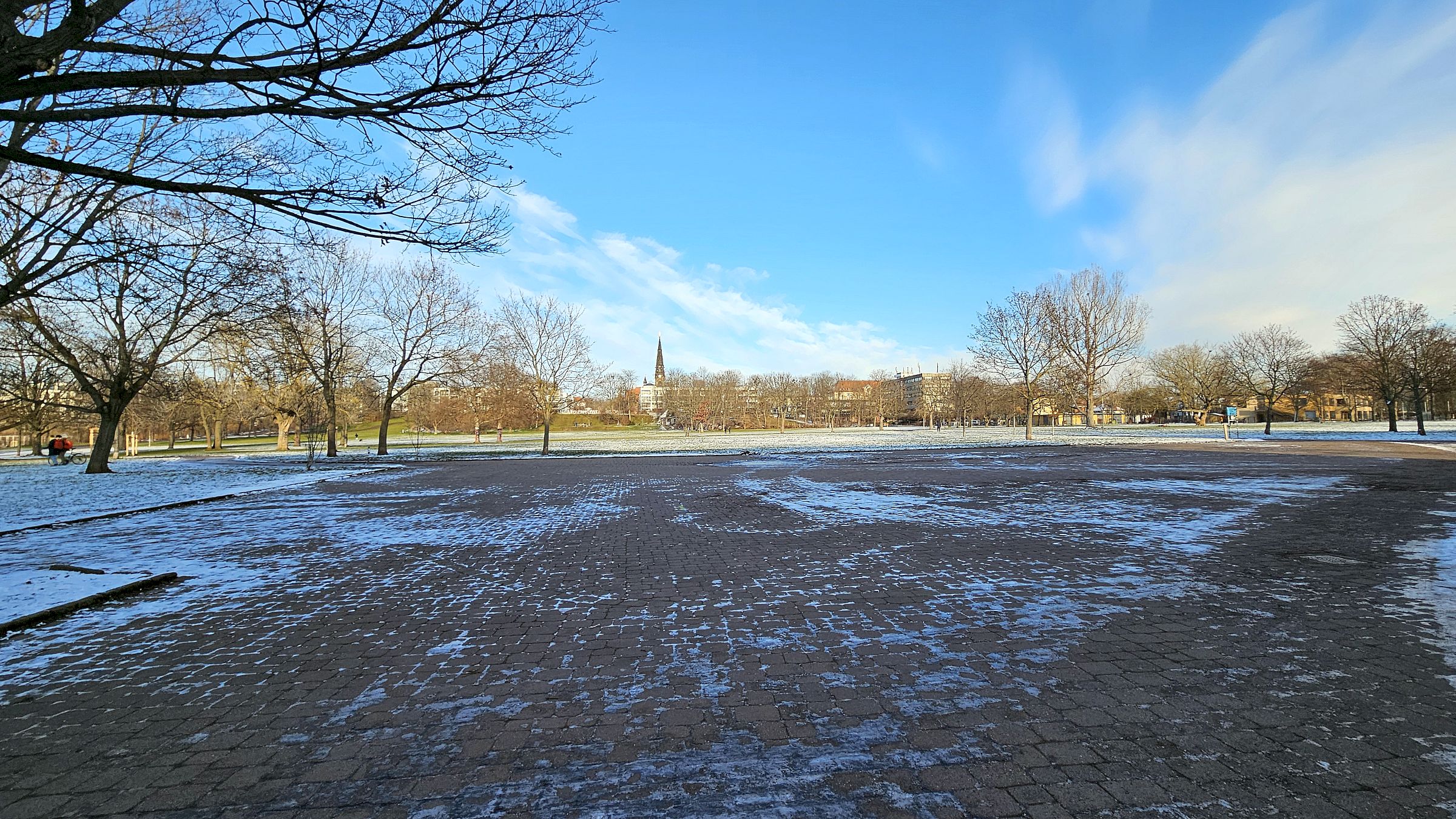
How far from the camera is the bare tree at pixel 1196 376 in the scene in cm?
5678

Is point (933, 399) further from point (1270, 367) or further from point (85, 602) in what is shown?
point (85, 602)

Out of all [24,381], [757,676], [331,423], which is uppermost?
[24,381]

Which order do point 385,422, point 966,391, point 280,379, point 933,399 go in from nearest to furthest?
point 385,422 → point 280,379 → point 966,391 → point 933,399

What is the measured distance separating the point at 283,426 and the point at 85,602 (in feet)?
137

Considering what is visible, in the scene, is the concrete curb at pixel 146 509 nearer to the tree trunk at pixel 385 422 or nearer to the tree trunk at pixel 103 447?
the tree trunk at pixel 103 447

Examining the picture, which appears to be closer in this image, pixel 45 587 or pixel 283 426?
pixel 45 587

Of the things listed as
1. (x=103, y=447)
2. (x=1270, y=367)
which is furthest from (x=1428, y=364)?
(x=103, y=447)

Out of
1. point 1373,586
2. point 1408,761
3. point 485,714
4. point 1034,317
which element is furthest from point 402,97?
point 1034,317

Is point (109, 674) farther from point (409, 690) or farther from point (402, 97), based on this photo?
point (402, 97)

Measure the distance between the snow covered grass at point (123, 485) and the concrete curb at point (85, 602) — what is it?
5.75 metres

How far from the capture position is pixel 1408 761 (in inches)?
109

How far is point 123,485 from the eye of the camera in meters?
16.5

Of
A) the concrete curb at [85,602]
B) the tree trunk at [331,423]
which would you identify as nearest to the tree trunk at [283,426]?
the tree trunk at [331,423]

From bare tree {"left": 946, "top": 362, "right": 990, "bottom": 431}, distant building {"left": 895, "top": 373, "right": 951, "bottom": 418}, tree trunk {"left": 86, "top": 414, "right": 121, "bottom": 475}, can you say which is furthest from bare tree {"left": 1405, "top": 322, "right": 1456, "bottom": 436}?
tree trunk {"left": 86, "top": 414, "right": 121, "bottom": 475}
